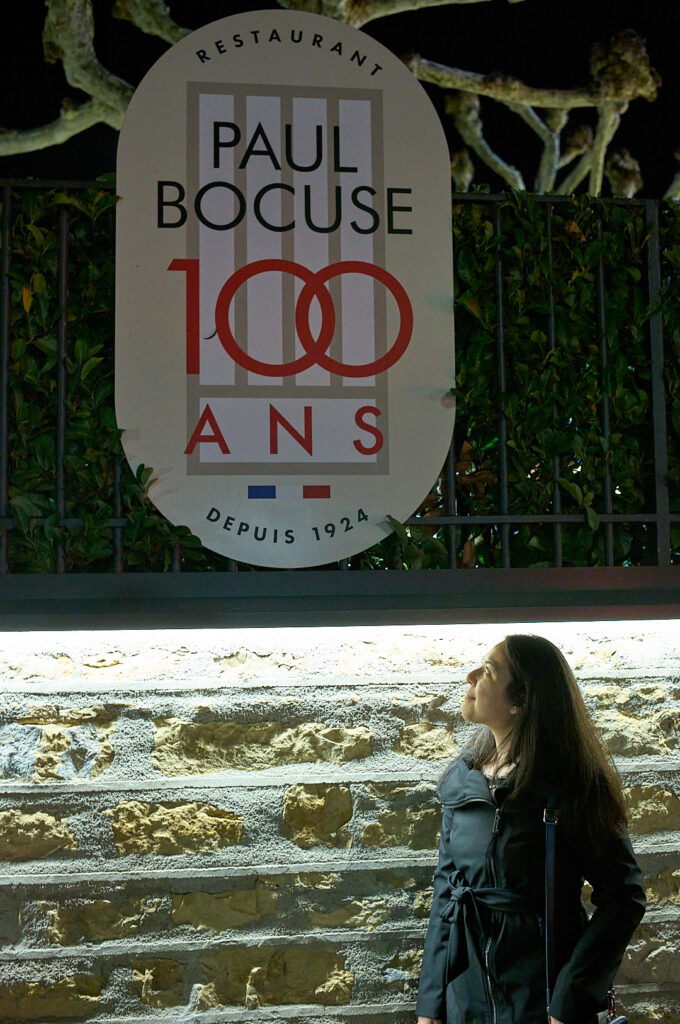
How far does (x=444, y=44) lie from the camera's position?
830cm

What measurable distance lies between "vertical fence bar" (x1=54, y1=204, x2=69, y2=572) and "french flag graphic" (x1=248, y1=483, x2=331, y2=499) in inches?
24.0

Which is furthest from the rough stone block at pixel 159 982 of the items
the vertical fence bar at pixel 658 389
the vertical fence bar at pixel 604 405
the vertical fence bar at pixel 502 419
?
the vertical fence bar at pixel 658 389

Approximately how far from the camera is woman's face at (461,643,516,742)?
2.96 metres

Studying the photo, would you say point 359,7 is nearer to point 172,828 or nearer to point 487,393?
point 487,393

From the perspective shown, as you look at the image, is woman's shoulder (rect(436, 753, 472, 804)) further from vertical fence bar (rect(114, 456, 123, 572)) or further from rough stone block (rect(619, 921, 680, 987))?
vertical fence bar (rect(114, 456, 123, 572))

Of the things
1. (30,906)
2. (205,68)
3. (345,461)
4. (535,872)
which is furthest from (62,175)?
(535,872)

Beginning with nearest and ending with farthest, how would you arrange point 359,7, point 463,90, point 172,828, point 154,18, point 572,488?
point 172,828 → point 572,488 → point 154,18 → point 359,7 → point 463,90

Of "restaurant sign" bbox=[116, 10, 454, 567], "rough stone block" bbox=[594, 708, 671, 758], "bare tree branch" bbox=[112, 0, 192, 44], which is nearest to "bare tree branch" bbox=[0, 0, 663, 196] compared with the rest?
"bare tree branch" bbox=[112, 0, 192, 44]

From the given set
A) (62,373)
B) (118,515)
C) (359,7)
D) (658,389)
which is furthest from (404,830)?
(359,7)

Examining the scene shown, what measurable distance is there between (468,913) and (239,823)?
834mm

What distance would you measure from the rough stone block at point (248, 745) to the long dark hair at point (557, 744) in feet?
1.76

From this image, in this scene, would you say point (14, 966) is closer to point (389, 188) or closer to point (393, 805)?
point (393, 805)

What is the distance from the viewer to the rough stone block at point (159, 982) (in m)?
3.22

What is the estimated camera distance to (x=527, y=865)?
2766 mm
